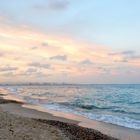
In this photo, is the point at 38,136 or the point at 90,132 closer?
the point at 38,136

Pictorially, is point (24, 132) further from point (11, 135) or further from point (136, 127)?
point (136, 127)

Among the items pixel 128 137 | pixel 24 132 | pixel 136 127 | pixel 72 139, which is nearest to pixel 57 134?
pixel 72 139

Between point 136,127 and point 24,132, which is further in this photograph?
point 136,127

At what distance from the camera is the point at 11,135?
1100cm

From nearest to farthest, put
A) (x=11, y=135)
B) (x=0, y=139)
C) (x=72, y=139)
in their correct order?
(x=0, y=139) → (x=11, y=135) → (x=72, y=139)

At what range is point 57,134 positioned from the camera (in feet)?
42.4

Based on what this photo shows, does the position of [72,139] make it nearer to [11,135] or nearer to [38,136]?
[38,136]

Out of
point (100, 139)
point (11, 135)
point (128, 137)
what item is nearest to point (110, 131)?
point (128, 137)

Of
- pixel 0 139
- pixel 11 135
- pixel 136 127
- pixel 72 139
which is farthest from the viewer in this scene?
pixel 136 127

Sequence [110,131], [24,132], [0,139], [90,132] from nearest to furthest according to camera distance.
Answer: [0,139] → [24,132] → [90,132] → [110,131]

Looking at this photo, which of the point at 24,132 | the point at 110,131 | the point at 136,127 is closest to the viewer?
the point at 24,132

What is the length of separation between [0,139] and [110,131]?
26.6 ft

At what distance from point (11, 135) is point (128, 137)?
662cm

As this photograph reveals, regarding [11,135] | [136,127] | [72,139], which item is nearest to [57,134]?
[72,139]
